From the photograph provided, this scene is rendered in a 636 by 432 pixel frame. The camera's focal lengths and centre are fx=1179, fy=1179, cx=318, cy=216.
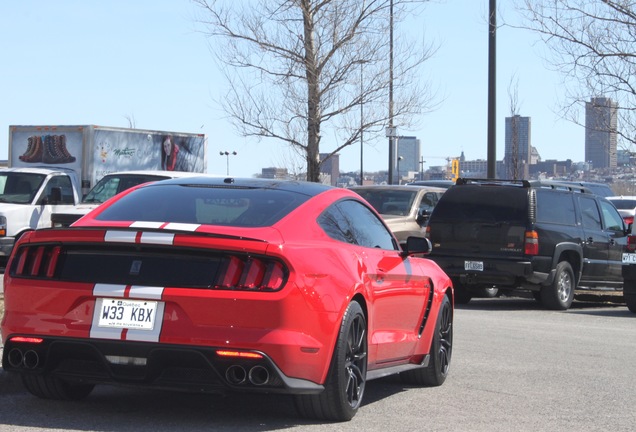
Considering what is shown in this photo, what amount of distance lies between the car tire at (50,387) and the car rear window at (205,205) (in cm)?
105

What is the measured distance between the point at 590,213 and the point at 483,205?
2518mm

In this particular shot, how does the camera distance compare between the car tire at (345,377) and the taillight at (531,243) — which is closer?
the car tire at (345,377)

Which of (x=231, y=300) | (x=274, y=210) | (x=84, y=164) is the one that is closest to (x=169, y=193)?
(x=274, y=210)

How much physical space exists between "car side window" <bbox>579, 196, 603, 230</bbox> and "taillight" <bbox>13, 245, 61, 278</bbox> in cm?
1280

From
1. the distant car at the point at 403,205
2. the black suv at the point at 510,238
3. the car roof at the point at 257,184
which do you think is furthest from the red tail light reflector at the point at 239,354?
the distant car at the point at 403,205

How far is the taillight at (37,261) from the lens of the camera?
6723 millimetres

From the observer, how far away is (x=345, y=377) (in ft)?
22.7

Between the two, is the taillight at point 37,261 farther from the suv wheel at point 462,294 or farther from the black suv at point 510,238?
the suv wheel at point 462,294

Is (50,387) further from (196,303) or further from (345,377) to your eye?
(345,377)

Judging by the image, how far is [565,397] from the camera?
836 centimetres

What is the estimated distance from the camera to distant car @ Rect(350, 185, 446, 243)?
2061 cm

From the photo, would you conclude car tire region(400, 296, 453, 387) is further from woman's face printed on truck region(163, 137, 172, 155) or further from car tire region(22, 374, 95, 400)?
woman's face printed on truck region(163, 137, 172, 155)

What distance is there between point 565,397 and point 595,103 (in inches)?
504

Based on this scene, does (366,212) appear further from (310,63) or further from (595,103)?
(310,63)
